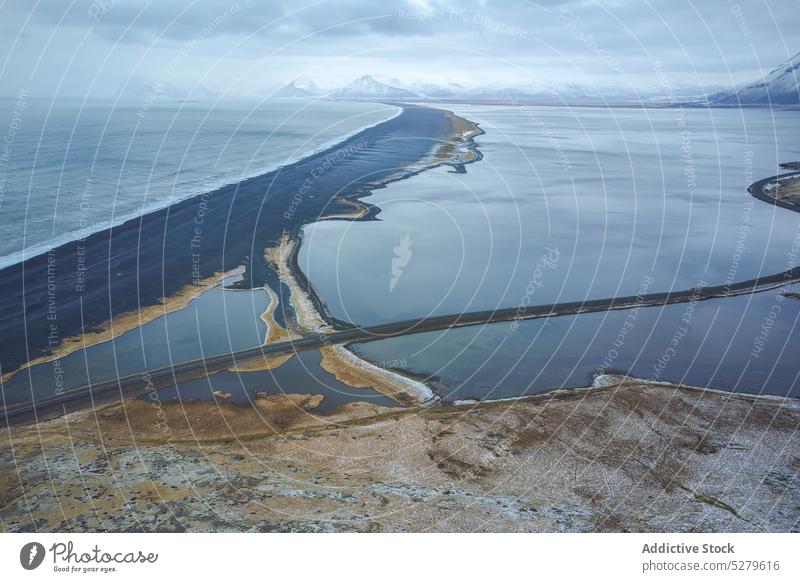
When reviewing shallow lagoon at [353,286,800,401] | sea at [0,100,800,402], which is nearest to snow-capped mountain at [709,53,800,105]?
sea at [0,100,800,402]

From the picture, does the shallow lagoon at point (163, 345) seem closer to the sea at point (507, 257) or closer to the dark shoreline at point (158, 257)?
the sea at point (507, 257)

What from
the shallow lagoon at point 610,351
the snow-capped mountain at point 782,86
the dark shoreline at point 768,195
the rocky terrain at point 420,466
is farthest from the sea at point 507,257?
the snow-capped mountain at point 782,86

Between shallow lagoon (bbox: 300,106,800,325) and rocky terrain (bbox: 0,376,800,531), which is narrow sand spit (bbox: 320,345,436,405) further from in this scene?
shallow lagoon (bbox: 300,106,800,325)
